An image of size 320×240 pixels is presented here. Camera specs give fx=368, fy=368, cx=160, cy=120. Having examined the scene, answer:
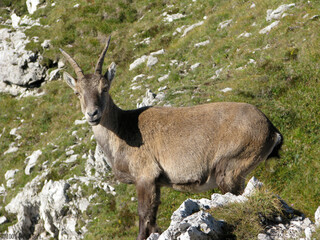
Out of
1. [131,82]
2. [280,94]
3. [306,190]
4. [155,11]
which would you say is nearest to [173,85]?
[131,82]

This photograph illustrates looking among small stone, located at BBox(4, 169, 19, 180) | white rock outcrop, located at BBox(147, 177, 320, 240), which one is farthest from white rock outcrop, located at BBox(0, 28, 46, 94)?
white rock outcrop, located at BBox(147, 177, 320, 240)

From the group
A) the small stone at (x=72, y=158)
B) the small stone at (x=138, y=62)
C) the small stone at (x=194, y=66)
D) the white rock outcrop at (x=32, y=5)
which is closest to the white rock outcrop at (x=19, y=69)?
the small stone at (x=138, y=62)

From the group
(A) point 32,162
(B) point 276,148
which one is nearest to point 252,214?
(B) point 276,148

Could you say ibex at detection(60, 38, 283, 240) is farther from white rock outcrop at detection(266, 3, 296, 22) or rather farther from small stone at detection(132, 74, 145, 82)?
white rock outcrop at detection(266, 3, 296, 22)

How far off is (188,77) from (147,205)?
1102cm

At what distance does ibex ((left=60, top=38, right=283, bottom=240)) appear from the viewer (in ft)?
26.5

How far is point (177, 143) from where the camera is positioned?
28.5ft

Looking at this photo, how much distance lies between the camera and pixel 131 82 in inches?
836

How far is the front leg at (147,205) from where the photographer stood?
8477 millimetres

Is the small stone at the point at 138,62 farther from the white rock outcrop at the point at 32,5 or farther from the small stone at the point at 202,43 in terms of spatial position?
the white rock outcrop at the point at 32,5

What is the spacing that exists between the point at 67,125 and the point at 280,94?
12703mm

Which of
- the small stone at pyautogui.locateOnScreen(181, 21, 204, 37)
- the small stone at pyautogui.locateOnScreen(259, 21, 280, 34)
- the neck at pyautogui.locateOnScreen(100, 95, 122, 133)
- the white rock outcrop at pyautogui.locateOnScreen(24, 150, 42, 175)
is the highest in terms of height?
the neck at pyautogui.locateOnScreen(100, 95, 122, 133)

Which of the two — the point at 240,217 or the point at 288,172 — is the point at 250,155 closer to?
the point at 240,217

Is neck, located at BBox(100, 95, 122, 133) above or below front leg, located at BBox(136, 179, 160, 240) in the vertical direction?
above
